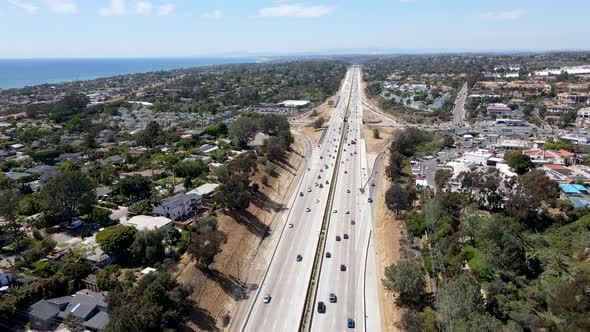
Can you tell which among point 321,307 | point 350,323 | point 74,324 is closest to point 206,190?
point 74,324

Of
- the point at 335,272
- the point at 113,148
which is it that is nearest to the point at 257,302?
the point at 335,272

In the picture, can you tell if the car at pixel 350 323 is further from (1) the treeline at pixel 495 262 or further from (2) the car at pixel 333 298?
(1) the treeline at pixel 495 262

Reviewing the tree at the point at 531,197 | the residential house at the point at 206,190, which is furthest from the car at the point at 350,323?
the residential house at the point at 206,190

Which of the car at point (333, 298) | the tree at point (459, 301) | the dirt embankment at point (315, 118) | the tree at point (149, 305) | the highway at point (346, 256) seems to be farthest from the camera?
the dirt embankment at point (315, 118)

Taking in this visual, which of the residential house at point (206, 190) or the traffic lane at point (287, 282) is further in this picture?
the residential house at point (206, 190)

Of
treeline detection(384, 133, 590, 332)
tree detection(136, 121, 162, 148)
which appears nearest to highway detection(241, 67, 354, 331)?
treeline detection(384, 133, 590, 332)

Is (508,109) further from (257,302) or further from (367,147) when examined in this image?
(257,302)
